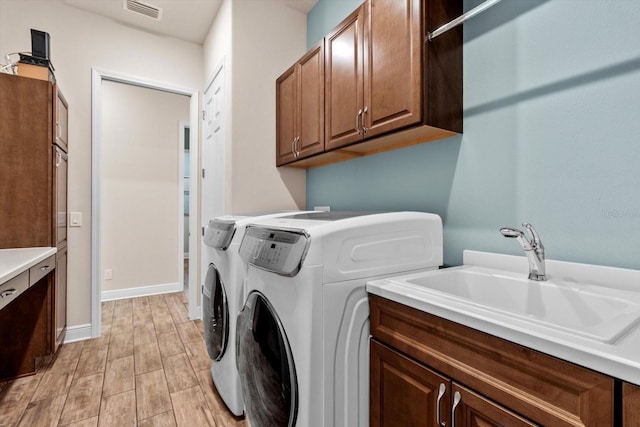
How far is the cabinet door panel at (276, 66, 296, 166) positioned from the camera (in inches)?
90.2

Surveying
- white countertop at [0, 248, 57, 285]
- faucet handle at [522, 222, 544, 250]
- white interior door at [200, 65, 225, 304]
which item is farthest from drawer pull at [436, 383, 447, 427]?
white interior door at [200, 65, 225, 304]

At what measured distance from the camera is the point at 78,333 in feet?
8.68

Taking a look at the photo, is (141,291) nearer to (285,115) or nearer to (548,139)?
(285,115)

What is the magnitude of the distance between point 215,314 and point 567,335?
66.4 inches

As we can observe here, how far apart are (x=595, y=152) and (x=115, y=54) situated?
3.46 m

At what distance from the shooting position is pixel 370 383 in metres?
1.12

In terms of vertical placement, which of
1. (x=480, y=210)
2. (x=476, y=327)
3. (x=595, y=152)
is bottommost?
(x=476, y=327)

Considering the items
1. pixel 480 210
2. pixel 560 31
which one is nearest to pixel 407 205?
pixel 480 210

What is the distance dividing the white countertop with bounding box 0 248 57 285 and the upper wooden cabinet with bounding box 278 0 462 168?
5.37 ft

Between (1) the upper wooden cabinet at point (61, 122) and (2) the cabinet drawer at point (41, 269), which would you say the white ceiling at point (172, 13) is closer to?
(1) the upper wooden cabinet at point (61, 122)

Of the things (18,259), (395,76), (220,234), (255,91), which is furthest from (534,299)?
(18,259)

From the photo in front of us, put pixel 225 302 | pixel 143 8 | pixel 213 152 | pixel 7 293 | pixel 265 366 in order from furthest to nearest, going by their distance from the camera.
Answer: pixel 213 152, pixel 143 8, pixel 225 302, pixel 7 293, pixel 265 366

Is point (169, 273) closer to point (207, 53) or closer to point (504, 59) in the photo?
point (207, 53)

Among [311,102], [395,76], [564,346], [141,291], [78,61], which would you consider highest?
[78,61]
